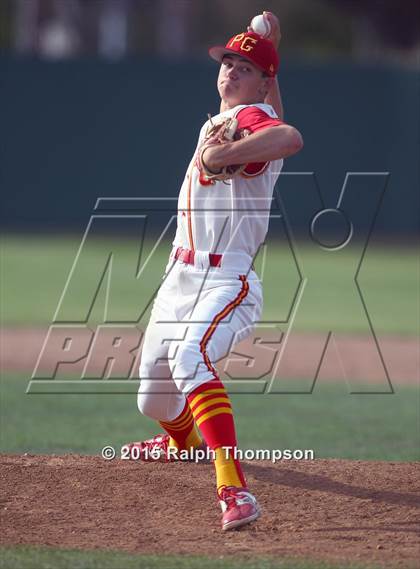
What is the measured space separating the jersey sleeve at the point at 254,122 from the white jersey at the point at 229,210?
0.02 metres

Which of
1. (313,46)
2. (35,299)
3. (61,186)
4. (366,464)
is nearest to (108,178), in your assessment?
(61,186)

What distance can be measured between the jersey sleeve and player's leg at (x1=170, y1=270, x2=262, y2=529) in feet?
1.83

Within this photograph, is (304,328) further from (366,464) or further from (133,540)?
(133,540)

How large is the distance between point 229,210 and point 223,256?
0.77 feet

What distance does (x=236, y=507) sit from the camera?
4.78 metres

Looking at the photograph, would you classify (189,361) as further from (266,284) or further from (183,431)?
(266,284)

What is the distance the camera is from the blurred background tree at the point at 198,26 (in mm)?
39500

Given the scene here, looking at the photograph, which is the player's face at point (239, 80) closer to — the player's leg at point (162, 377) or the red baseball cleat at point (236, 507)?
the player's leg at point (162, 377)

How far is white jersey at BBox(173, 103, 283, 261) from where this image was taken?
16.8ft

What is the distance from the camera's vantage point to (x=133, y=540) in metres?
4.69

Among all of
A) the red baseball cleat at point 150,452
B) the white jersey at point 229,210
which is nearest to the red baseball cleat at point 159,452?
the red baseball cleat at point 150,452

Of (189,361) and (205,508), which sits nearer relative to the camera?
(189,361)

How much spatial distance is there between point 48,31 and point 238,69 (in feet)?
148

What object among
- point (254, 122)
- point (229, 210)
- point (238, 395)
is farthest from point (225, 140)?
point (238, 395)
